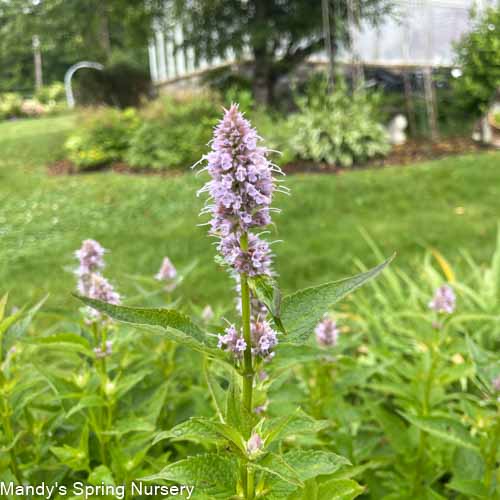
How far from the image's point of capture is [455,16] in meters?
12.9

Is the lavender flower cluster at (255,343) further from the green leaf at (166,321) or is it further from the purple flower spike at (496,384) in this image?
the purple flower spike at (496,384)

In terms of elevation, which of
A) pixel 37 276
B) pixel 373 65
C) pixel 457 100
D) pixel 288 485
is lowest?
pixel 37 276

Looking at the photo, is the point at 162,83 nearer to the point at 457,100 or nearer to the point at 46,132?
the point at 46,132

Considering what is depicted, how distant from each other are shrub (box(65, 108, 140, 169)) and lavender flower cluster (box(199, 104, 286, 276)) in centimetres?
995

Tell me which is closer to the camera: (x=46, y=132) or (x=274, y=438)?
(x=274, y=438)

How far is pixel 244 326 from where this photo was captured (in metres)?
0.94

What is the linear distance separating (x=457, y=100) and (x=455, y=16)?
3.94 meters

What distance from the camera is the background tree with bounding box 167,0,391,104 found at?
36.0 feet

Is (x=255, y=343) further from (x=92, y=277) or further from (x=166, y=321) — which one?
(x=92, y=277)

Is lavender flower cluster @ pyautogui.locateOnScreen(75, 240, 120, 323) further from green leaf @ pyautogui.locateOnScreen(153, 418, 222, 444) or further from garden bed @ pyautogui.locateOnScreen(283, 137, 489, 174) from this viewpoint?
garden bed @ pyautogui.locateOnScreen(283, 137, 489, 174)

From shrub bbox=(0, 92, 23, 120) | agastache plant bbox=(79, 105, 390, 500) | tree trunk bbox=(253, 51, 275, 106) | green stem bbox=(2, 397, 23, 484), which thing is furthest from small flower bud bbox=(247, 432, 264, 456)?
shrub bbox=(0, 92, 23, 120)

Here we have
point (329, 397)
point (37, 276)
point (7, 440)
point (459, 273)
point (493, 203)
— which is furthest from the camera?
point (493, 203)

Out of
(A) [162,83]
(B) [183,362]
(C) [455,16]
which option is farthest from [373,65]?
(B) [183,362]

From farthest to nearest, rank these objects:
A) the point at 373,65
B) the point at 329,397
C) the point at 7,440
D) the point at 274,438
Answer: the point at 373,65 < the point at 329,397 < the point at 7,440 < the point at 274,438
